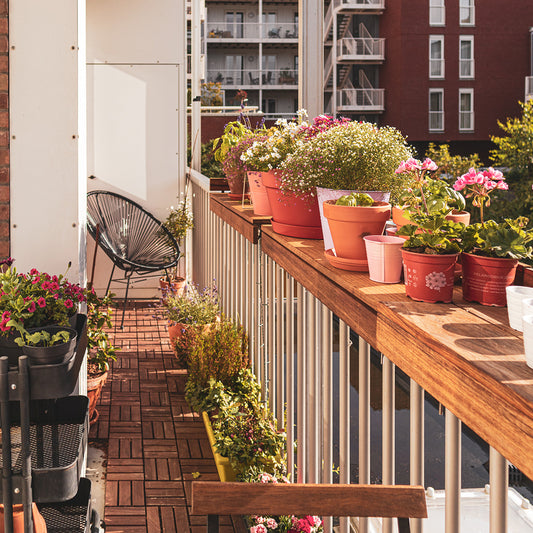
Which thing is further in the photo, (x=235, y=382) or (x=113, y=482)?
(x=235, y=382)

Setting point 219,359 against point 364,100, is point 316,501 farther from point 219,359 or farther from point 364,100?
point 364,100

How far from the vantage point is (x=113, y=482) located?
2.80 m

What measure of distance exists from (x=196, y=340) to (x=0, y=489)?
173 centimetres

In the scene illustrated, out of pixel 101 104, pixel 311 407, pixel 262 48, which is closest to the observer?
pixel 311 407

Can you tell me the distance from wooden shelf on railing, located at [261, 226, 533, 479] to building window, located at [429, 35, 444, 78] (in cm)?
2573

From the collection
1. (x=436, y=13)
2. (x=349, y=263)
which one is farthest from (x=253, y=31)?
(x=349, y=263)

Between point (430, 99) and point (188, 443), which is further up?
point (430, 99)

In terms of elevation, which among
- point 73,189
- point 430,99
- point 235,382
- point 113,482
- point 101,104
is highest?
point 430,99

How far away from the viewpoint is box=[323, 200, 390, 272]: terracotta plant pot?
1.56 metres

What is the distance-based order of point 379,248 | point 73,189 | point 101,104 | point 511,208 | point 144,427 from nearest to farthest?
point 379,248 → point 73,189 → point 144,427 → point 101,104 → point 511,208

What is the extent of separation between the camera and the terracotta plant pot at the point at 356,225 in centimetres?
156

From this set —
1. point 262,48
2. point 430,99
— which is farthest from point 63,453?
point 262,48

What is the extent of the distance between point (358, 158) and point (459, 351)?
893 mm

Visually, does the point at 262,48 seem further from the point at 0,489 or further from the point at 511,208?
the point at 0,489
